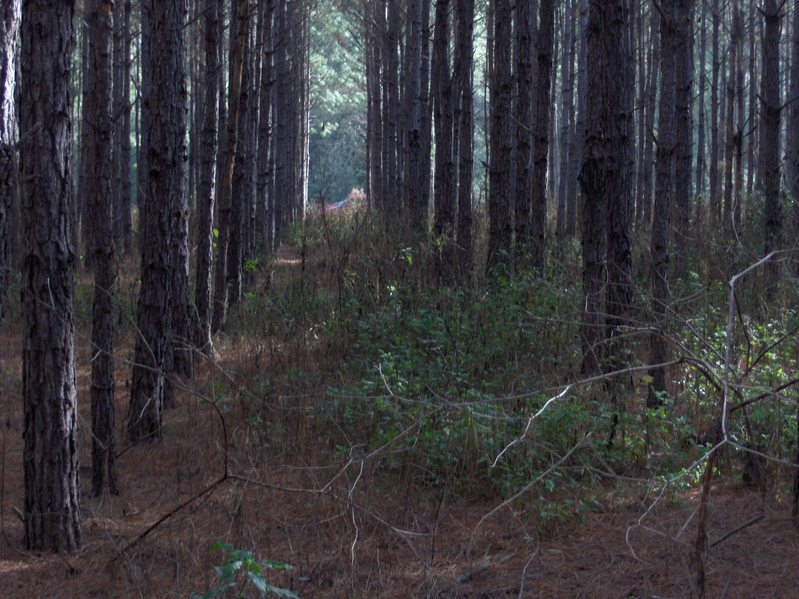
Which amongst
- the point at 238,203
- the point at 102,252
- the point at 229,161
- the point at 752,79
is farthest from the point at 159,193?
the point at 752,79

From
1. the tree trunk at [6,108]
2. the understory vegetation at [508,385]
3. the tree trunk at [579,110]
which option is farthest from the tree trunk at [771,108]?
the tree trunk at [6,108]

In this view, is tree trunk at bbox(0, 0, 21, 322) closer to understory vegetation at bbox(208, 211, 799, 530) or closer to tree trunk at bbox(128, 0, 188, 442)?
understory vegetation at bbox(208, 211, 799, 530)

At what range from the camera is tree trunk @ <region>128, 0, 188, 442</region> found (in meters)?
7.10

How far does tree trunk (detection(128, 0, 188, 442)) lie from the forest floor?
1.20 m

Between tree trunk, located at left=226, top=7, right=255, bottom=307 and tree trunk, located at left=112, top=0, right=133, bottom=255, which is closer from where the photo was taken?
tree trunk, located at left=226, top=7, right=255, bottom=307

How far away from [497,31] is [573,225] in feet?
26.0

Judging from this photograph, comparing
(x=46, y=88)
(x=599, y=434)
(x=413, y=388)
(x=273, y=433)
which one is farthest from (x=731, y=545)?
(x=46, y=88)

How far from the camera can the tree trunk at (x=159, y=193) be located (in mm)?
7102

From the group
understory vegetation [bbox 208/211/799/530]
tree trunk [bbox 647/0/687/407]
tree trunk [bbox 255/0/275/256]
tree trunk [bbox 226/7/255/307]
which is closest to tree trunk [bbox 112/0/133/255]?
tree trunk [bbox 255/0/275/256]

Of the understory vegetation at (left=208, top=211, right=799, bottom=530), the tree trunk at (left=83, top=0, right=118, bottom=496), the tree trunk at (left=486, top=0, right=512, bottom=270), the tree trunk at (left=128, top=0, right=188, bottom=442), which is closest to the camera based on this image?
the understory vegetation at (left=208, top=211, right=799, bottom=530)

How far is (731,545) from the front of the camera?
4496 mm

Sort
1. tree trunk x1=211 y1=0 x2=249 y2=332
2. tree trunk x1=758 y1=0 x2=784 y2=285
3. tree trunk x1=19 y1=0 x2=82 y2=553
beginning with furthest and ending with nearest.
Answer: tree trunk x1=211 y1=0 x2=249 y2=332 → tree trunk x1=758 y1=0 x2=784 y2=285 → tree trunk x1=19 y1=0 x2=82 y2=553

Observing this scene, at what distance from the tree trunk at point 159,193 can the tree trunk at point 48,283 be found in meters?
2.36

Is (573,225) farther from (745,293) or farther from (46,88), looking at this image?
(46,88)
